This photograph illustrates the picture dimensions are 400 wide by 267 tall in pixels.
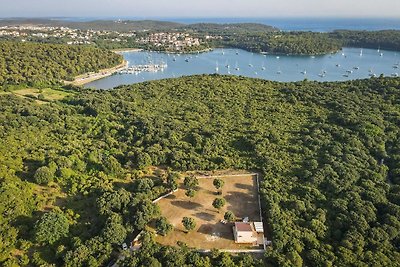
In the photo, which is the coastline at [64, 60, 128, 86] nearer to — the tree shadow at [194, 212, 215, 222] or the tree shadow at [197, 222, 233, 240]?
the tree shadow at [194, 212, 215, 222]

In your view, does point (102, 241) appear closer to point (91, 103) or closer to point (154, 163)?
point (154, 163)

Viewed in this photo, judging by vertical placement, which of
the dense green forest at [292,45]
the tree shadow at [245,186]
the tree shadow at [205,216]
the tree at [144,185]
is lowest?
the tree shadow at [205,216]

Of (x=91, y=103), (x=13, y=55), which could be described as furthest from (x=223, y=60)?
(x=91, y=103)

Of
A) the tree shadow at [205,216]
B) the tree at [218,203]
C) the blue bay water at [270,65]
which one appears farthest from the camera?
the blue bay water at [270,65]

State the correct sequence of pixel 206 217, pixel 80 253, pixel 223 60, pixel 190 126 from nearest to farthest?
pixel 80 253 → pixel 206 217 → pixel 190 126 → pixel 223 60

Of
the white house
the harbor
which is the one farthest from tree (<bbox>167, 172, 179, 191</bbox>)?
the harbor

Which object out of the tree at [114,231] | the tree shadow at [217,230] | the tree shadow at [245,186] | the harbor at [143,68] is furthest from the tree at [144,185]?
the harbor at [143,68]

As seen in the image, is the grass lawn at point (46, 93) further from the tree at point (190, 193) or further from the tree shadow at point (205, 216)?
the tree shadow at point (205, 216)
